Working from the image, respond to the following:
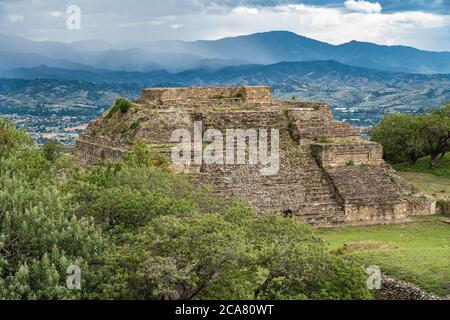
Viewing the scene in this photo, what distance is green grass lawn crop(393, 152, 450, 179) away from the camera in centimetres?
4291

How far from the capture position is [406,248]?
24.2 m

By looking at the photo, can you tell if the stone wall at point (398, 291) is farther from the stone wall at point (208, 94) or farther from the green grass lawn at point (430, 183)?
the stone wall at point (208, 94)

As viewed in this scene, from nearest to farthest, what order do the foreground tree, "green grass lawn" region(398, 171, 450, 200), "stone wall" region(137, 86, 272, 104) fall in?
the foreground tree, "green grass lawn" region(398, 171, 450, 200), "stone wall" region(137, 86, 272, 104)

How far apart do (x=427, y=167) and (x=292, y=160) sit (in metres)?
16.4

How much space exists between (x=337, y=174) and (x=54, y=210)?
16.5 meters

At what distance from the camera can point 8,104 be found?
181750 millimetres

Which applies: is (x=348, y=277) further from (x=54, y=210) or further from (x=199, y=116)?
(x=199, y=116)
